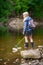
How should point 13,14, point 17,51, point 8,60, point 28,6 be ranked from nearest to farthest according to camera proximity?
point 8,60
point 17,51
point 13,14
point 28,6

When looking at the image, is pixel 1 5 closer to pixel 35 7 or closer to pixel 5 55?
pixel 35 7

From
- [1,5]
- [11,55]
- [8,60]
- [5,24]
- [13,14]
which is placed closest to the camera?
[8,60]

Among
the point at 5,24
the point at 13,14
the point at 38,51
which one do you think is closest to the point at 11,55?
the point at 38,51

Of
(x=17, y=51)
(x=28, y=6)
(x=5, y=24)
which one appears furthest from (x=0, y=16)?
(x=17, y=51)

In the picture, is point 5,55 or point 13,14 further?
point 13,14

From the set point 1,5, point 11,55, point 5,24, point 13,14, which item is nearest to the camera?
point 11,55

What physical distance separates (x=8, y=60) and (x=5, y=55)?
0.89m

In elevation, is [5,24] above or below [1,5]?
below

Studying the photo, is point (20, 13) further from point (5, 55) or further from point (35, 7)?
point (5, 55)

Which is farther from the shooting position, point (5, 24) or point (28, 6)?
point (28, 6)

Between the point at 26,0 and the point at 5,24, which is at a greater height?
the point at 26,0

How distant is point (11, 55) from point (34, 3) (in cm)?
3509

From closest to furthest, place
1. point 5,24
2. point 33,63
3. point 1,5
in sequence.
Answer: point 33,63 < point 1,5 < point 5,24

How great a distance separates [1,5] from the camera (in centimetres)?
3372
